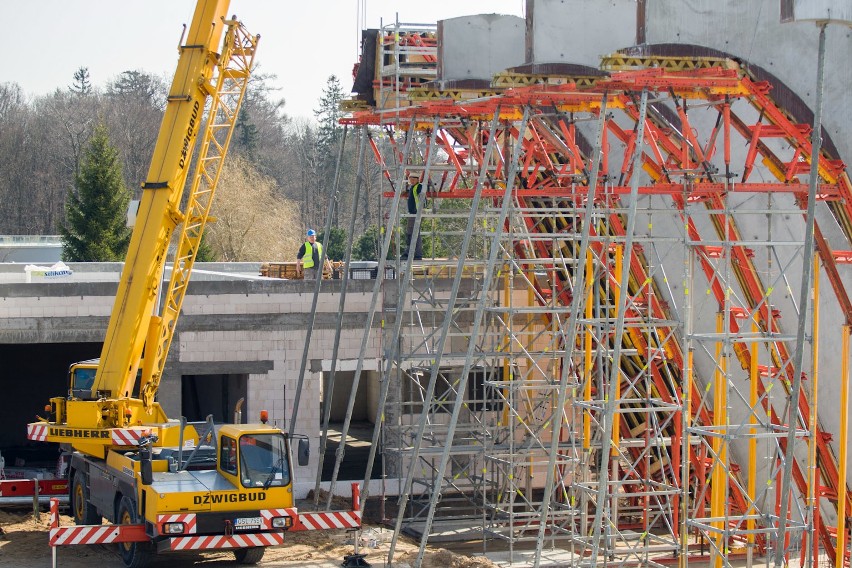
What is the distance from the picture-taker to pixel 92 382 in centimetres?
2145

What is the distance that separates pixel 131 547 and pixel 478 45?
984 cm

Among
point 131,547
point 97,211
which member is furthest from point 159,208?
point 97,211

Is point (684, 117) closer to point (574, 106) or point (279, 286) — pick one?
point (574, 106)

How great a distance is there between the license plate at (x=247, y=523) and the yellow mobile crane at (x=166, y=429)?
0.01 meters

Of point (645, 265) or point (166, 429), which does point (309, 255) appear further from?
point (166, 429)

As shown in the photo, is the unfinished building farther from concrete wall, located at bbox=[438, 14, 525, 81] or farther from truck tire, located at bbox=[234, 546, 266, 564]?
truck tire, located at bbox=[234, 546, 266, 564]

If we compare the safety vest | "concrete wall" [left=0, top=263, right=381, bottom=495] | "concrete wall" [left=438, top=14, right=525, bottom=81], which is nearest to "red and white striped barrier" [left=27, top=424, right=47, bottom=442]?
"concrete wall" [left=0, top=263, right=381, bottom=495]

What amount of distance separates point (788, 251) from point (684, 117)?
5252 millimetres

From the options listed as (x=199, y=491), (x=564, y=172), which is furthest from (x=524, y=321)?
(x=199, y=491)

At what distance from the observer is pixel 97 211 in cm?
4753

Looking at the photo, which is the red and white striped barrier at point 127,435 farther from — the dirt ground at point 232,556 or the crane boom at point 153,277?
the dirt ground at point 232,556

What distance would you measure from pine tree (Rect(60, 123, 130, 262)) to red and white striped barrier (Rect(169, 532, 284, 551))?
30.0 meters

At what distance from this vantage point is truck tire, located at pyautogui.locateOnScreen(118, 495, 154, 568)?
19.0 m

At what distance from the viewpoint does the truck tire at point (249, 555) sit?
64.3 ft
